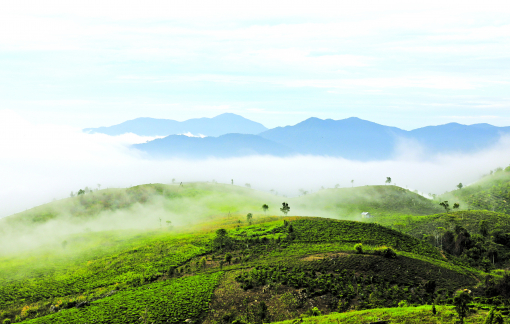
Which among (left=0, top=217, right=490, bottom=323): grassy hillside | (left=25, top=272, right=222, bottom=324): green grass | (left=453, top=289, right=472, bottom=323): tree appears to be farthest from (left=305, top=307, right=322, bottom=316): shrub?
(left=453, top=289, right=472, bottom=323): tree

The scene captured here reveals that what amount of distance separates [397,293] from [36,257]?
138 metres

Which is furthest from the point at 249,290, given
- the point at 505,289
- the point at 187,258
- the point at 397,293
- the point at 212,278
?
the point at 505,289

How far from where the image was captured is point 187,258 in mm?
104500

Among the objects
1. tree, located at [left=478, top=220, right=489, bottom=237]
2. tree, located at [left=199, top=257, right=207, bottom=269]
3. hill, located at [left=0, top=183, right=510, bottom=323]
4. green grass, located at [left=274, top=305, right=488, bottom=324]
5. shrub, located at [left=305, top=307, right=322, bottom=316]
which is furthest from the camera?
tree, located at [left=478, top=220, right=489, bottom=237]

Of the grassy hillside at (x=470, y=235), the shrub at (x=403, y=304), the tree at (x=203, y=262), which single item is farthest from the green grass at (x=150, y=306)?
the grassy hillside at (x=470, y=235)

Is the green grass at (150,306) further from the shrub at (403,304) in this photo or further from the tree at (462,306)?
the tree at (462,306)

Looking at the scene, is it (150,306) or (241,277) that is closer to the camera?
(150,306)

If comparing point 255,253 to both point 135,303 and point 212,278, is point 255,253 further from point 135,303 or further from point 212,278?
point 135,303

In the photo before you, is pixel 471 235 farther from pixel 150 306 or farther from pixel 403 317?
pixel 150 306

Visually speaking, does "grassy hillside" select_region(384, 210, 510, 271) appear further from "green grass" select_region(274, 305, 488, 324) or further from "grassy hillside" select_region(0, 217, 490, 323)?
"green grass" select_region(274, 305, 488, 324)

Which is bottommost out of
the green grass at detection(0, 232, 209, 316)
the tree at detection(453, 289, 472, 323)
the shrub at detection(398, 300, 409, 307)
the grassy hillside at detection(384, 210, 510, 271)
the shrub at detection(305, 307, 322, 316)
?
the grassy hillside at detection(384, 210, 510, 271)

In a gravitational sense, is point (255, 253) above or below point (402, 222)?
above

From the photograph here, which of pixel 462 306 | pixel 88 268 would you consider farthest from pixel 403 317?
pixel 88 268

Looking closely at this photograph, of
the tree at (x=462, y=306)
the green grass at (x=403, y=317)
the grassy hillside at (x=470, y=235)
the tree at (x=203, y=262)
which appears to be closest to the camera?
the tree at (x=462, y=306)
